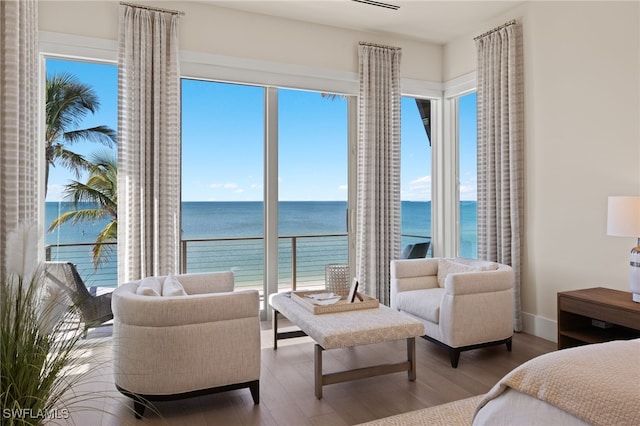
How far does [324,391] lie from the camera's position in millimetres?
2953

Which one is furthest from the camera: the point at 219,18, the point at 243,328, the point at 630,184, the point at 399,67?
the point at 399,67

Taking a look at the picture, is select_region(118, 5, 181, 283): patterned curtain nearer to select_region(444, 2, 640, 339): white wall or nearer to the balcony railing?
the balcony railing

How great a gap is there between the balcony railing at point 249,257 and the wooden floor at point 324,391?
842 millimetres

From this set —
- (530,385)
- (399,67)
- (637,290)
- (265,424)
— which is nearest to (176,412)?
(265,424)

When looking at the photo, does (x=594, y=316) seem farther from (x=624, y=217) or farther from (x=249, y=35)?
(x=249, y=35)

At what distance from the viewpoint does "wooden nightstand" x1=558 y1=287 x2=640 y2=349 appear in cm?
306

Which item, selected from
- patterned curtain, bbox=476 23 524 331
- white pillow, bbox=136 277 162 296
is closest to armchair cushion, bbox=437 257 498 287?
patterned curtain, bbox=476 23 524 331

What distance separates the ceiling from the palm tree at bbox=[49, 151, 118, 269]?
6.15 feet

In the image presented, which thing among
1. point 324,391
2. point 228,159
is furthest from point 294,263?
point 324,391

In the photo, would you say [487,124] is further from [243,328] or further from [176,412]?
→ [176,412]

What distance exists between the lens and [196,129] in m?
5.44

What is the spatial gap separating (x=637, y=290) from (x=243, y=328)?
8.98 feet

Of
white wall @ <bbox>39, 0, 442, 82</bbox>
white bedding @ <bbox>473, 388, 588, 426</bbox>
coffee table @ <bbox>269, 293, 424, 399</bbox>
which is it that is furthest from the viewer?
white wall @ <bbox>39, 0, 442, 82</bbox>

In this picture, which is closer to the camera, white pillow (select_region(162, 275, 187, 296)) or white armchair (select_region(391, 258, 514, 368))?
white pillow (select_region(162, 275, 187, 296))
